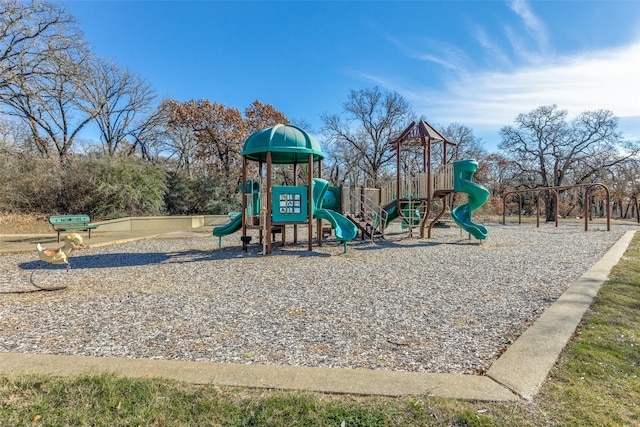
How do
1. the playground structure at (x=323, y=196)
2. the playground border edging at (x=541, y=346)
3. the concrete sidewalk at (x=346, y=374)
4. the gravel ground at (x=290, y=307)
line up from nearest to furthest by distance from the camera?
the concrete sidewalk at (x=346, y=374) < the playground border edging at (x=541, y=346) < the gravel ground at (x=290, y=307) < the playground structure at (x=323, y=196)

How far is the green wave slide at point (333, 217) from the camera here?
10.3 m

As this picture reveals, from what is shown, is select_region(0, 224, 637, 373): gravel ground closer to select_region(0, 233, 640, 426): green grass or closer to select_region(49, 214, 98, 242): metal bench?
select_region(0, 233, 640, 426): green grass

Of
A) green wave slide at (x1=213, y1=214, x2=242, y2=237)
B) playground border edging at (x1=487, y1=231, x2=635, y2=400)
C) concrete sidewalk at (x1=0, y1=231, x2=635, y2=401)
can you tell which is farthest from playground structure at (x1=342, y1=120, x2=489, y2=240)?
concrete sidewalk at (x1=0, y1=231, x2=635, y2=401)

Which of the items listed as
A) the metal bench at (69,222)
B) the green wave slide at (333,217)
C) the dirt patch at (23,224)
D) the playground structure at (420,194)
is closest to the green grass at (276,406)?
the green wave slide at (333,217)

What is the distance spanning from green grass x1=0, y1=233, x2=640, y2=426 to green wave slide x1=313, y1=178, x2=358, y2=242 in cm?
758

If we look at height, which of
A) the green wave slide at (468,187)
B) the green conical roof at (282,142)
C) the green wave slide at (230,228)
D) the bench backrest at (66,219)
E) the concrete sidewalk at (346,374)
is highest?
the green conical roof at (282,142)

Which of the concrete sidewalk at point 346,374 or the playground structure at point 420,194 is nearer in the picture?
the concrete sidewalk at point 346,374

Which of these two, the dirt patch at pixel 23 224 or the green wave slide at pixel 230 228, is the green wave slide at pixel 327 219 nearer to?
the green wave slide at pixel 230 228

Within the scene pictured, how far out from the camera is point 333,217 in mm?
10742

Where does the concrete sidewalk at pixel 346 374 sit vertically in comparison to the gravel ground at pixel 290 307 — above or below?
above

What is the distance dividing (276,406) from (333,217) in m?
8.54

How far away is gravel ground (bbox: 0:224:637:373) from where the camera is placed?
3.46 meters

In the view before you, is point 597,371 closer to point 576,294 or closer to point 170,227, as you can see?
point 576,294

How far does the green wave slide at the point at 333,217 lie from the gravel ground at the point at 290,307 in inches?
30.8
